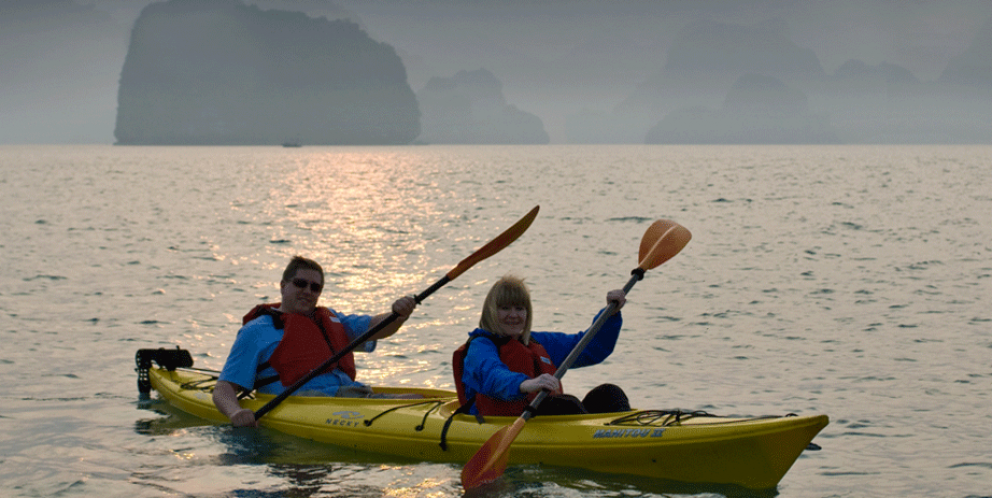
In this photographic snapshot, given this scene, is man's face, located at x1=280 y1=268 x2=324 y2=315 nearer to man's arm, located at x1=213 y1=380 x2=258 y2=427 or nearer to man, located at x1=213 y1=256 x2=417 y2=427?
man, located at x1=213 y1=256 x2=417 y2=427

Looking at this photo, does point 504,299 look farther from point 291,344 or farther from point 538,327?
point 538,327

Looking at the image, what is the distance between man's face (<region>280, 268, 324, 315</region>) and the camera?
255 inches

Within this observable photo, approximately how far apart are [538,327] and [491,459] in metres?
6.12

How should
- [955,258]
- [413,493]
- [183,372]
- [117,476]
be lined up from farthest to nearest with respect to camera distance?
[955,258], [183,372], [117,476], [413,493]

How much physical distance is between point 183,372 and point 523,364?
3.86 meters

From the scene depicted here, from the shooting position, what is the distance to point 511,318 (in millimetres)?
5617

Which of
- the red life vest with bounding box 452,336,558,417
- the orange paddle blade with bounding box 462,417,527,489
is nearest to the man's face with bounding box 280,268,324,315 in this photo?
the red life vest with bounding box 452,336,558,417

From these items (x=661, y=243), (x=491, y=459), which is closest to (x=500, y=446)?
(x=491, y=459)

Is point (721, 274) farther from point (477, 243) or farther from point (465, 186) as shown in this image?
point (465, 186)

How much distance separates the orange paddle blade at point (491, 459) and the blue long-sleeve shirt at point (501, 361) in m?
0.20

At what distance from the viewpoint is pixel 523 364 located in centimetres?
576

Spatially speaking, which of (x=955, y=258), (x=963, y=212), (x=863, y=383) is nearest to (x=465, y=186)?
(x=963, y=212)

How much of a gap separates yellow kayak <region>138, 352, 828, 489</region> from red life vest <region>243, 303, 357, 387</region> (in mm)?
231

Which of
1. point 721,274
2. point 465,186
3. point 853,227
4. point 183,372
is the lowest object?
point 183,372
